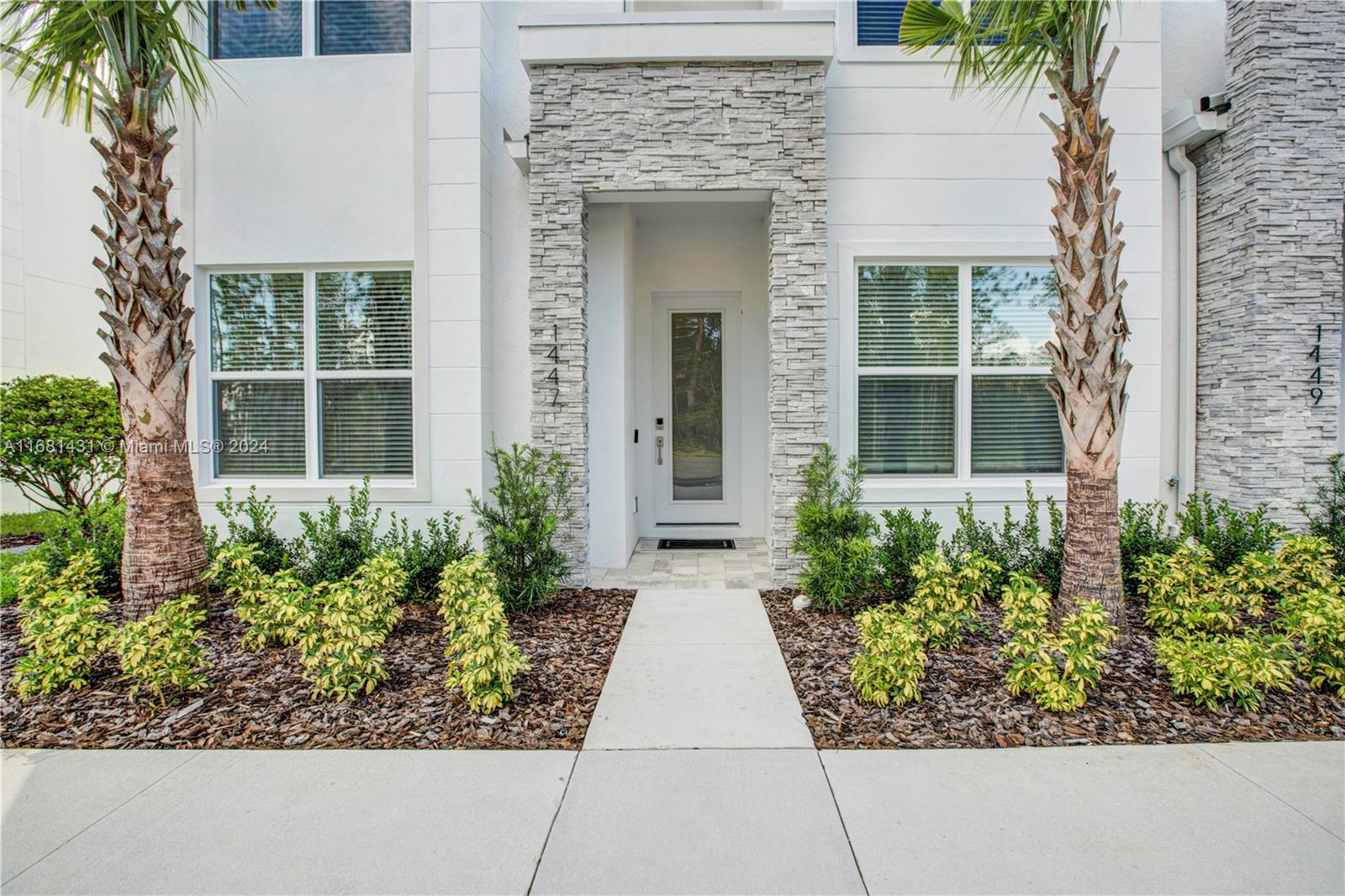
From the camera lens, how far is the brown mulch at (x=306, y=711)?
316cm

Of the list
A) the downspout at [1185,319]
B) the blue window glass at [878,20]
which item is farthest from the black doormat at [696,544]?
the blue window glass at [878,20]

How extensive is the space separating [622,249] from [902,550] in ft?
12.1

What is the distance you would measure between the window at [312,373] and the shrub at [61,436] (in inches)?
80.0

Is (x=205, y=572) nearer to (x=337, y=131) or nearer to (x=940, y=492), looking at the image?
(x=337, y=131)

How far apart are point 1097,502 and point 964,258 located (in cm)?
260

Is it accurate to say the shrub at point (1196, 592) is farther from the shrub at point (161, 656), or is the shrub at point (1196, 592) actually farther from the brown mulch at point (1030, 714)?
the shrub at point (161, 656)

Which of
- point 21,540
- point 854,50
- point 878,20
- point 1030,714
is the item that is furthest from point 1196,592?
point 21,540

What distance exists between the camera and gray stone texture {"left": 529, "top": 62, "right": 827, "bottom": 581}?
5375mm

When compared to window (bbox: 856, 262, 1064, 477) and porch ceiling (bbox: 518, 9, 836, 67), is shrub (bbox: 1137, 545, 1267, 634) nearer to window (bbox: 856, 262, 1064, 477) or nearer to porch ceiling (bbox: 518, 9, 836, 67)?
window (bbox: 856, 262, 1064, 477)

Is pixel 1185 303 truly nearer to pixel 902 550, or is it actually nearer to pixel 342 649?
pixel 902 550

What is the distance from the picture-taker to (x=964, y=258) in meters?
5.80

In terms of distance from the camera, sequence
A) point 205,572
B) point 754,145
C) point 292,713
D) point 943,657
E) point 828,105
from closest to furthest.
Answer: point 292,713 < point 943,657 < point 205,572 < point 754,145 < point 828,105

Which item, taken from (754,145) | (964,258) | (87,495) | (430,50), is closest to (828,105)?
(754,145)

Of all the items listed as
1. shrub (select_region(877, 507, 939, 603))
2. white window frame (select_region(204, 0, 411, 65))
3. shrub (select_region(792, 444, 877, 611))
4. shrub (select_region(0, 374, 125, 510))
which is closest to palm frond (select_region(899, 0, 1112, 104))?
shrub (select_region(792, 444, 877, 611))
